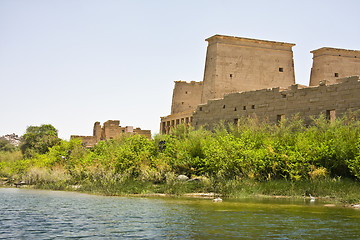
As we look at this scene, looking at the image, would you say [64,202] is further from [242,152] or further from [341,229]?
[341,229]

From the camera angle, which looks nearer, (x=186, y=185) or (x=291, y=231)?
(x=291, y=231)

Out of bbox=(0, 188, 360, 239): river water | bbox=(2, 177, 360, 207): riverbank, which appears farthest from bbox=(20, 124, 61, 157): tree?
bbox=(0, 188, 360, 239): river water

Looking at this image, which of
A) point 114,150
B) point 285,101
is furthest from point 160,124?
point 285,101

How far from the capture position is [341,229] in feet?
35.8

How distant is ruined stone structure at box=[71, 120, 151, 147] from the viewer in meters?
41.8

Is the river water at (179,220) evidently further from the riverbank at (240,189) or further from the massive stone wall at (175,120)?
the massive stone wall at (175,120)

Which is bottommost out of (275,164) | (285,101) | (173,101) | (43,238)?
(43,238)

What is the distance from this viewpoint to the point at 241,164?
19.8 metres

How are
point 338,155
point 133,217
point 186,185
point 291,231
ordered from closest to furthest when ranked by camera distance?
point 291,231 < point 133,217 < point 338,155 < point 186,185

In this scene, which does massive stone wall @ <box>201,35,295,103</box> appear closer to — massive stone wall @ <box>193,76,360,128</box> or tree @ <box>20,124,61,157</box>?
massive stone wall @ <box>193,76,360,128</box>

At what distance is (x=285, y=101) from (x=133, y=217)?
1282 centimetres

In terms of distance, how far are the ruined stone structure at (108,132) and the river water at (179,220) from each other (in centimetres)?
2505

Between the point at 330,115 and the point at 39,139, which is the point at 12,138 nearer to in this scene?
the point at 39,139

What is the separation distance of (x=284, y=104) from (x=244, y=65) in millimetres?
7824
